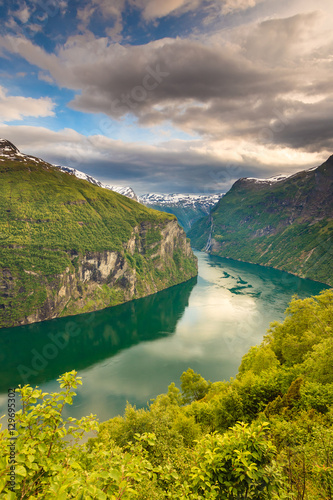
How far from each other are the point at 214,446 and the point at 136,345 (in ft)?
318

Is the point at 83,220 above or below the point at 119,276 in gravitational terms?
above

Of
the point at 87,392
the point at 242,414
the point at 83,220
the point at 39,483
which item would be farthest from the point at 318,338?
the point at 83,220

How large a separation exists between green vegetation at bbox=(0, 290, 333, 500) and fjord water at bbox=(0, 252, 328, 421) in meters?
37.9

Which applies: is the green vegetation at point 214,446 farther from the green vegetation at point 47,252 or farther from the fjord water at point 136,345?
the green vegetation at point 47,252

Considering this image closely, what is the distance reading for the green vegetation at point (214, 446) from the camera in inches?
212

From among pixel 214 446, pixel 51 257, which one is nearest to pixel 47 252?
pixel 51 257

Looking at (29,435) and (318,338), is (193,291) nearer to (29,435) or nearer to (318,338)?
(318,338)

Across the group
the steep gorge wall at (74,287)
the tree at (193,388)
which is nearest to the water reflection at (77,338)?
the steep gorge wall at (74,287)

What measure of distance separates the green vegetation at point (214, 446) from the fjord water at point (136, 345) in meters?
37.9

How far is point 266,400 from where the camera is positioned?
25578mm

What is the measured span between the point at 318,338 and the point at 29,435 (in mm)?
34977

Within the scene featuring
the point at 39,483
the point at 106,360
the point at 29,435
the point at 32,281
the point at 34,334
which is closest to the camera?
the point at 39,483

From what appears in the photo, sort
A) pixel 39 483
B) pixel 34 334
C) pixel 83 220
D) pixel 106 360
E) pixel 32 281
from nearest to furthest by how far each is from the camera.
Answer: pixel 39 483 → pixel 106 360 → pixel 34 334 → pixel 32 281 → pixel 83 220

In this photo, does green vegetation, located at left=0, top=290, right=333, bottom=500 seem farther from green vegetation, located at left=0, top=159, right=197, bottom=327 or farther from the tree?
green vegetation, located at left=0, top=159, right=197, bottom=327
